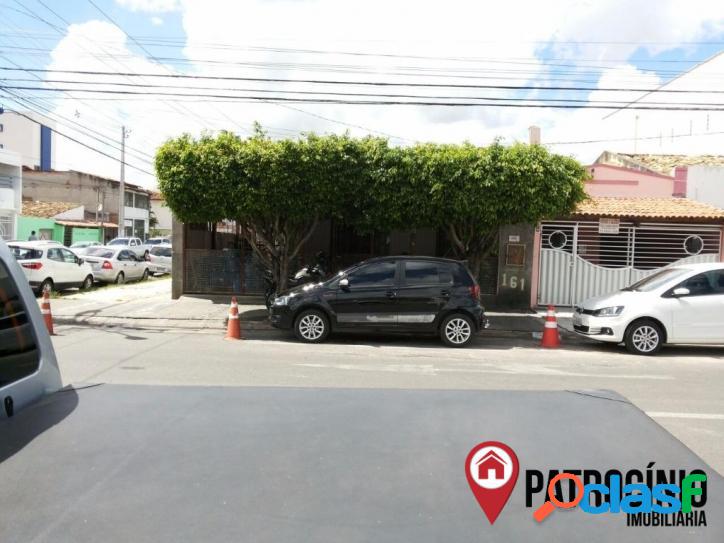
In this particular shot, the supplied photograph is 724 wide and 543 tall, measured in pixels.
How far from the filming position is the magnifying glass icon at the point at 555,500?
1530 mm

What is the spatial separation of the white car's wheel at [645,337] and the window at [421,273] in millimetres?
3471

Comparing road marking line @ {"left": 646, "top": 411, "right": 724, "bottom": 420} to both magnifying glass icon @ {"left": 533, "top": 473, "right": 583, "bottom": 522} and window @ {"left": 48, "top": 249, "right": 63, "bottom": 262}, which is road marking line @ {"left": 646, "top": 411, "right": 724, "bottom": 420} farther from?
window @ {"left": 48, "top": 249, "right": 63, "bottom": 262}

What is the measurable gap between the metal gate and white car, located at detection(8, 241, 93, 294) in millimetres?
13431

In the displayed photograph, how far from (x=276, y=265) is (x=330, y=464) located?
488 inches

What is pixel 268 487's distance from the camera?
1.60 meters

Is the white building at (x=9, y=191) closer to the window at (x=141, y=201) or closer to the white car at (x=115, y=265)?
the white car at (x=115, y=265)

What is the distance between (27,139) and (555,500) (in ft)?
228

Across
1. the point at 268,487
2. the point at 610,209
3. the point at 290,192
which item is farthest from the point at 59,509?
the point at 610,209

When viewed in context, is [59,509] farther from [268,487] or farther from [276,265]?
[276,265]

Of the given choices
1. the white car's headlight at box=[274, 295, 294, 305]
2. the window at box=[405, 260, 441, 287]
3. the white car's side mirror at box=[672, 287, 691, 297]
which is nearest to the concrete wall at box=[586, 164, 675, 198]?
the white car's side mirror at box=[672, 287, 691, 297]

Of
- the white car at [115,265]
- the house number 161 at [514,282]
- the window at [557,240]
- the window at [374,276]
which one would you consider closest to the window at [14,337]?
the window at [374,276]

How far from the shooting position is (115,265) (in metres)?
21.0

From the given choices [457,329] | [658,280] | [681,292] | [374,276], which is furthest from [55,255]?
[681,292]

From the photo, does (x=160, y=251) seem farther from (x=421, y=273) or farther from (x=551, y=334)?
(x=551, y=334)
